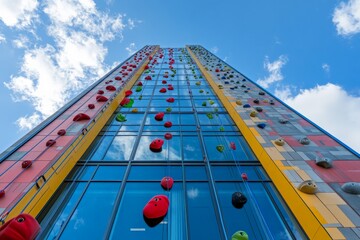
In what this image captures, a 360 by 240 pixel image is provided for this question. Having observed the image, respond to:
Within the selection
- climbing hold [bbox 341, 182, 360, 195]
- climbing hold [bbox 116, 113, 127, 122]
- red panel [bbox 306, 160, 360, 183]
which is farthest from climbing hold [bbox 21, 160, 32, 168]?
climbing hold [bbox 341, 182, 360, 195]

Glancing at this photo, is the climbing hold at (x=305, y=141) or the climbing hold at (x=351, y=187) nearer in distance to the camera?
the climbing hold at (x=351, y=187)

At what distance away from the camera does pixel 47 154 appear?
7781 mm

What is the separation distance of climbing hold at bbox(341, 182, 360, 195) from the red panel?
352 millimetres

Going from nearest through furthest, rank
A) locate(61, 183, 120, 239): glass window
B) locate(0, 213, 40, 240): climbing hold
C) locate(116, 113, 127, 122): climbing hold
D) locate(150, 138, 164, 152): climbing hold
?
locate(0, 213, 40, 240): climbing hold → locate(61, 183, 120, 239): glass window → locate(150, 138, 164, 152): climbing hold → locate(116, 113, 127, 122): climbing hold

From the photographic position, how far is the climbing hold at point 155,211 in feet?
20.0

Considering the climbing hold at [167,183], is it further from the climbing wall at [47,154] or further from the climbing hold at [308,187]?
the climbing hold at [308,187]

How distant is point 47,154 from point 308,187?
27.8ft

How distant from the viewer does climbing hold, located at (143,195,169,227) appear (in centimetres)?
609

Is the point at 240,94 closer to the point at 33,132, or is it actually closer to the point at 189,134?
the point at 189,134

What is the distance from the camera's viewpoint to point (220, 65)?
23078 mm

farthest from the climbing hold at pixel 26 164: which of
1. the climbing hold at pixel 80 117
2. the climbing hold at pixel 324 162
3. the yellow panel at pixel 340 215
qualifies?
the climbing hold at pixel 324 162

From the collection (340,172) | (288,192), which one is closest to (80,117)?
(288,192)

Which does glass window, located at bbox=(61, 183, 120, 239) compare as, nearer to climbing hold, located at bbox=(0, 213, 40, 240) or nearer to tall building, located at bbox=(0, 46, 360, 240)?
tall building, located at bbox=(0, 46, 360, 240)

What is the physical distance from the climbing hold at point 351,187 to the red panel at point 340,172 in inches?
Answer: 13.9
